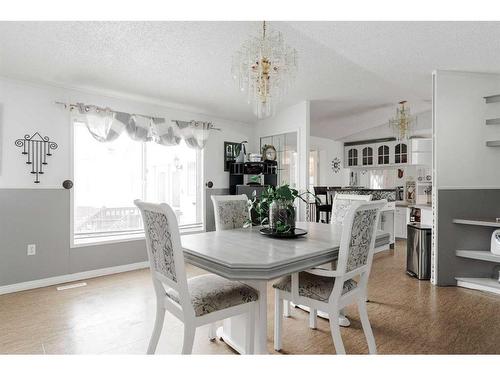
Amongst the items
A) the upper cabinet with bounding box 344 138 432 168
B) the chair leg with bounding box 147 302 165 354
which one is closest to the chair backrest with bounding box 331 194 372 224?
the chair leg with bounding box 147 302 165 354

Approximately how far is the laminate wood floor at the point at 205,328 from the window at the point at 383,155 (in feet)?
12.5

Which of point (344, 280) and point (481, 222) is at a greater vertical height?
point (481, 222)

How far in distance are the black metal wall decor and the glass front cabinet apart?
607 centimetres

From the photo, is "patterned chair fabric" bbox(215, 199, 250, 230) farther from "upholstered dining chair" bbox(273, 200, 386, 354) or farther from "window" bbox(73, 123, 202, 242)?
"window" bbox(73, 123, 202, 242)

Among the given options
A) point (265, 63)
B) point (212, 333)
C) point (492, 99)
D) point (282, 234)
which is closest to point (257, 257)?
point (282, 234)

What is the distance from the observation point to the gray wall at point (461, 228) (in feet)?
10.9

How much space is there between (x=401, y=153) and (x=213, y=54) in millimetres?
4933

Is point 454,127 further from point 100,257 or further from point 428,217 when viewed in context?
point 100,257

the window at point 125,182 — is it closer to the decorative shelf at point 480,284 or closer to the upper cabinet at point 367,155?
the decorative shelf at point 480,284

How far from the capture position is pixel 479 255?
3189mm

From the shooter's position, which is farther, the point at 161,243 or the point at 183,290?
the point at 161,243

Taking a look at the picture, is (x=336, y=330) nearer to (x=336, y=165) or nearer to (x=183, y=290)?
(x=183, y=290)

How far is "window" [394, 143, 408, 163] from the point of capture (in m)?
6.29
